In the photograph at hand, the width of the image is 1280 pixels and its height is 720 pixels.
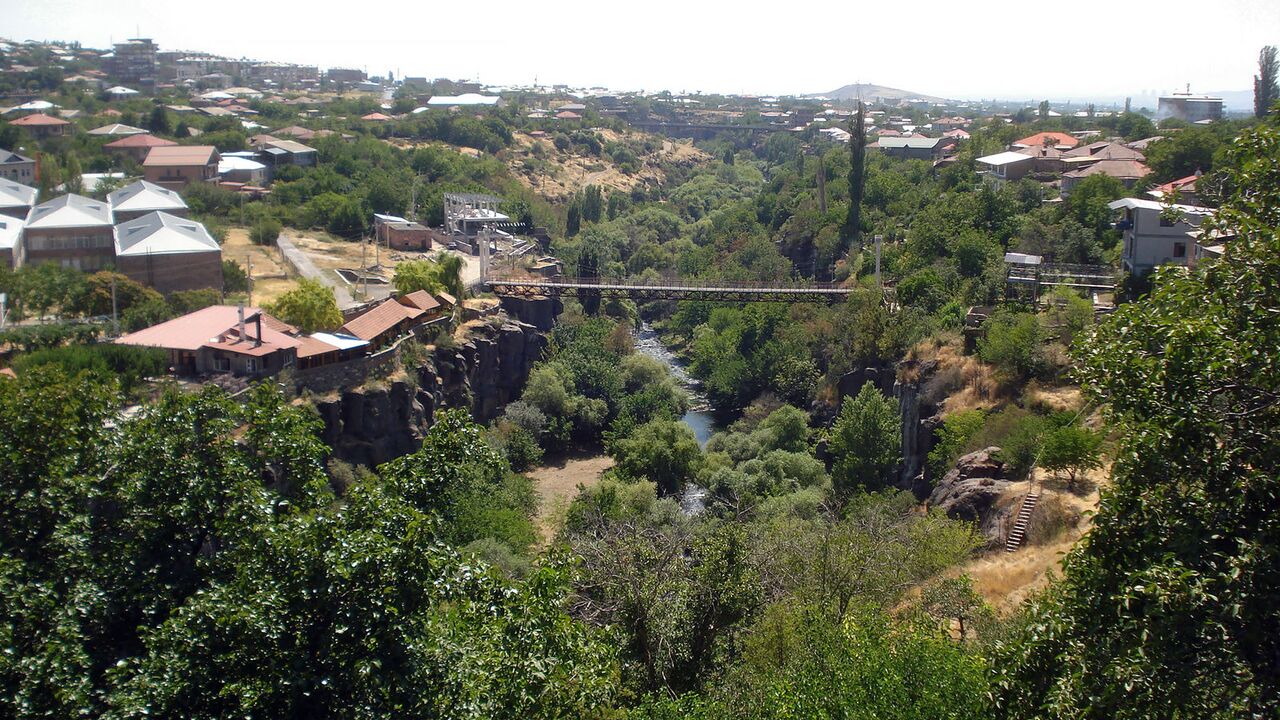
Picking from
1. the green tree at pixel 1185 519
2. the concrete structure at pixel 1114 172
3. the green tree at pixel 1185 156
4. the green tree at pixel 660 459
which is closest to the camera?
the green tree at pixel 1185 519

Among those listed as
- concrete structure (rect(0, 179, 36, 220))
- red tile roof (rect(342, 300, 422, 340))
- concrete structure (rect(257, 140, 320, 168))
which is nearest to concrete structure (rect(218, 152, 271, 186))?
concrete structure (rect(257, 140, 320, 168))

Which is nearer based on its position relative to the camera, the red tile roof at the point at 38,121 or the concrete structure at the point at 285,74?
the red tile roof at the point at 38,121

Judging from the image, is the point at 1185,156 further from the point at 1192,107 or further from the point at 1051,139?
the point at 1192,107

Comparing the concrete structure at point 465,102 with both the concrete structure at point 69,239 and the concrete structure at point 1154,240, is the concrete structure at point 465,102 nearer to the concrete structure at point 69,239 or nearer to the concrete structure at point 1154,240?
the concrete structure at point 69,239

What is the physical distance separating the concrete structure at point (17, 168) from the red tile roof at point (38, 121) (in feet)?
41.6

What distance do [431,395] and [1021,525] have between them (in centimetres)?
1932

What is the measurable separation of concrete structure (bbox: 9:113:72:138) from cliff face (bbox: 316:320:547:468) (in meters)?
40.9

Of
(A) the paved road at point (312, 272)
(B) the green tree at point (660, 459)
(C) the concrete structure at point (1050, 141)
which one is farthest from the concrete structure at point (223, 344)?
(C) the concrete structure at point (1050, 141)

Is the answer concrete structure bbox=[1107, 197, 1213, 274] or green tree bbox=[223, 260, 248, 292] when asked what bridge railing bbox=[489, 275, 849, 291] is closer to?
green tree bbox=[223, 260, 248, 292]

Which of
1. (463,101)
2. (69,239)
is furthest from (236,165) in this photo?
(463,101)

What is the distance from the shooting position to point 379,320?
1296 inches

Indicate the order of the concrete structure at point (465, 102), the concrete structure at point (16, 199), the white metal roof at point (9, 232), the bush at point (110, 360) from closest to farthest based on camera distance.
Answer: the bush at point (110, 360)
the white metal roof at point (9, 232)
the concrete structure at point (16, 199)
the concrete structure at point (465, 102)

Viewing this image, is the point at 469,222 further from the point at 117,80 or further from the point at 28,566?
the point at 117,80

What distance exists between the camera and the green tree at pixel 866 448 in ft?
92.6
